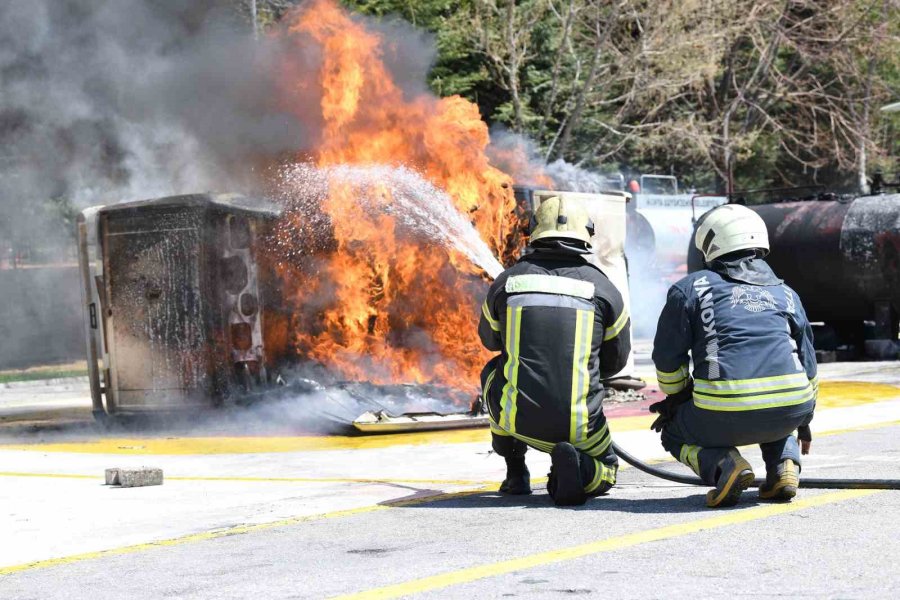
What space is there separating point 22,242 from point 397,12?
315 inches

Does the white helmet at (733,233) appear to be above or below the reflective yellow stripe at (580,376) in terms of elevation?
above

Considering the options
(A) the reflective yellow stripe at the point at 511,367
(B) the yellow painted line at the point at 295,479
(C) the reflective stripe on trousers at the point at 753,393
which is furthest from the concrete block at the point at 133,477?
(C) the reflective stripe on trousers at the point at 753,393

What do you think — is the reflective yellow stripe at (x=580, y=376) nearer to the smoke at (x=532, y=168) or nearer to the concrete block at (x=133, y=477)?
the concrete block at (x=133, y=477)

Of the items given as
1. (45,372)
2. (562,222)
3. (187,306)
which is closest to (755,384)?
(562,222)

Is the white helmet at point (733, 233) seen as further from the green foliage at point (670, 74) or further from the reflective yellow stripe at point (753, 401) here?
the green foliage at point (670, 74)

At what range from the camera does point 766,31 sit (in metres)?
32.7

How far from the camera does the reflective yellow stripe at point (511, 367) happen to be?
21.6ft

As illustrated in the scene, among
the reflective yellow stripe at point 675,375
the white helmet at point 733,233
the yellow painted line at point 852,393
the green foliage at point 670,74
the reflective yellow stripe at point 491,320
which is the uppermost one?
the green foliage at point 670,74

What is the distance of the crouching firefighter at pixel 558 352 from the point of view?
6.45m

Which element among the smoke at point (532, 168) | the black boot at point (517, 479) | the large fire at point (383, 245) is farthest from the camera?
the smoke at point (532, 168)

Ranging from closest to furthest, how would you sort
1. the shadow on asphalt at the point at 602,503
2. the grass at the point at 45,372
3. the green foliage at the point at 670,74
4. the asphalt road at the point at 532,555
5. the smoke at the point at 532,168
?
the asphalt road at the point at 532,555 → the shadow on asphalt at the point at 602,503 → the smoke at the point at 532,168 → the grass at the point at 45,372 → the green foliage at the point at 670,74

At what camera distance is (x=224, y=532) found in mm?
6320

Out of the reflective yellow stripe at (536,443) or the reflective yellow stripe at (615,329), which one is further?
the reflective yellow stripe at (615,329)

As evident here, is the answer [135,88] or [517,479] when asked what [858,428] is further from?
[135,88]
